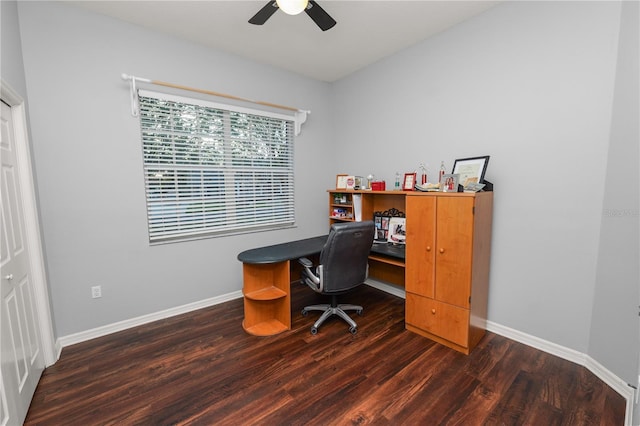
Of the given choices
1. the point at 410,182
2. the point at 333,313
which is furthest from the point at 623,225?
the point at 333,313

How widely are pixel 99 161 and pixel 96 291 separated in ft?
3.93

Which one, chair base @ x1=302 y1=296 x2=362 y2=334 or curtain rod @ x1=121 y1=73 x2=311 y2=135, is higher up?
curtain rod @ x1=121 y1=73 x2=311 y2=135

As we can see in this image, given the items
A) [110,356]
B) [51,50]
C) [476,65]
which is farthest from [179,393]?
[476,65]

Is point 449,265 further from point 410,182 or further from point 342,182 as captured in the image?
point 342,182

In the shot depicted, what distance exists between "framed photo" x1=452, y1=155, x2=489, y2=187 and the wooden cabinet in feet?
0.68

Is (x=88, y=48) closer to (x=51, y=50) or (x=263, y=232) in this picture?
(x=51, y=50)

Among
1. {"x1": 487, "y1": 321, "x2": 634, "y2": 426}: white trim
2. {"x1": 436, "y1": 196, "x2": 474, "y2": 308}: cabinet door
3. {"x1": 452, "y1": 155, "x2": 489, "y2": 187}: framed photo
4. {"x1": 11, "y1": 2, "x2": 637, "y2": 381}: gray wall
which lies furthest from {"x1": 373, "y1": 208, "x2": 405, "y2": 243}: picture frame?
{"x1": 487, "y1": 321, "x2": 634, "y2": 426}: white trim

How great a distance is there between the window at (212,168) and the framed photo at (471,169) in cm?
211

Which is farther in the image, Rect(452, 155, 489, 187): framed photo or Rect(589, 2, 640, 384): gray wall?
Rect(452, 155, 489, 187): framed photo

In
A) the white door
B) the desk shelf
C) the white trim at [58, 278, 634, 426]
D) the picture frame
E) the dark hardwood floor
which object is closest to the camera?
the white door

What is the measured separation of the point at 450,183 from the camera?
237cm

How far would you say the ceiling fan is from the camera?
6.00ft

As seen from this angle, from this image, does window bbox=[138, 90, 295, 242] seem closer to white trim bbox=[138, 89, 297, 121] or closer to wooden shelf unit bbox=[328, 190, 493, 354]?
white trim bbox=[138, 89, 297, 121]

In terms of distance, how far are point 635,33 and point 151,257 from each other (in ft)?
13.7
